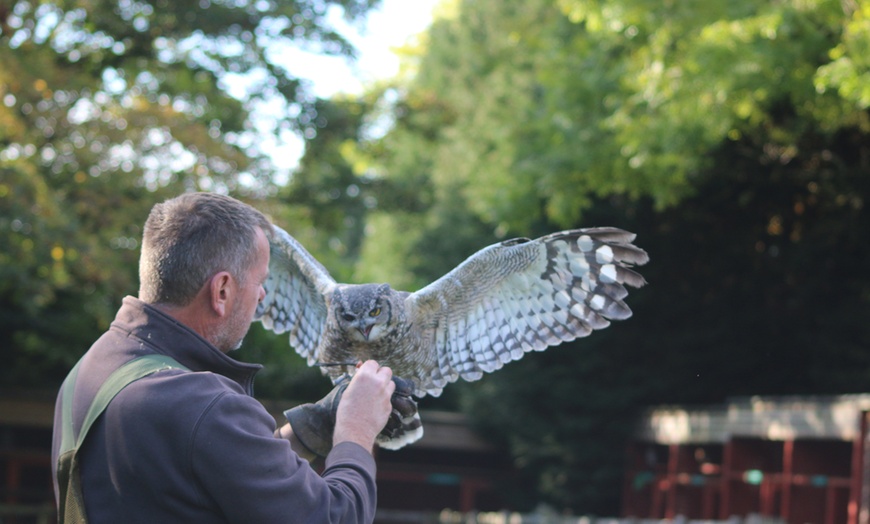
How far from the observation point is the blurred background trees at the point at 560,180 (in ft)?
32.1

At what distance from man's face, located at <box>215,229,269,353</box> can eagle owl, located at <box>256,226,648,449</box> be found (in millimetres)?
958

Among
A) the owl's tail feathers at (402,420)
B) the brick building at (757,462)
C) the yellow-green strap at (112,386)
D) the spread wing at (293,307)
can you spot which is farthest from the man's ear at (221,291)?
the brick building at (757,462)

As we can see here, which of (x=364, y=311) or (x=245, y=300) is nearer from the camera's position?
(x=245, y=300)

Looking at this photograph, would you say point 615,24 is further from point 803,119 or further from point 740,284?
point 740,284

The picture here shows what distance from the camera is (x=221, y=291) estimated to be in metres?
2.02

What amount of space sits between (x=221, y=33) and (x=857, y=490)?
8451 mm

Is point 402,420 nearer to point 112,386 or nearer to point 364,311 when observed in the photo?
point 364,311

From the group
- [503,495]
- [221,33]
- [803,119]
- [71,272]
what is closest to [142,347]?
[71,272]

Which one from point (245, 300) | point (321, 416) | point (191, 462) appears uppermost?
point (245, 300)

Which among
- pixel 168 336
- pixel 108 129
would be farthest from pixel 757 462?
pixel 168 336

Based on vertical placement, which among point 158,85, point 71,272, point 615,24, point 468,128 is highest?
point 468,128

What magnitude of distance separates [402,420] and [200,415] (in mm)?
1065

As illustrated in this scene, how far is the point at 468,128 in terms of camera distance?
18.7 m

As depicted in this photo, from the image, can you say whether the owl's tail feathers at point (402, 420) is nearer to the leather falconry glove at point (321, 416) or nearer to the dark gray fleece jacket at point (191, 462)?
the leather falconry glove at point (321, 416)
